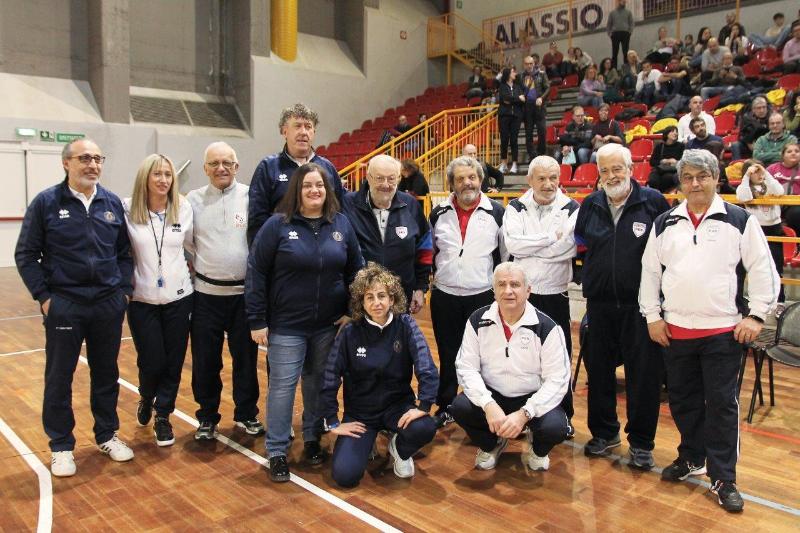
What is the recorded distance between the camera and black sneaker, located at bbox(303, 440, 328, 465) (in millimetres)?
3357

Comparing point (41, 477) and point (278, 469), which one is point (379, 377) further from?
point (41, 477)

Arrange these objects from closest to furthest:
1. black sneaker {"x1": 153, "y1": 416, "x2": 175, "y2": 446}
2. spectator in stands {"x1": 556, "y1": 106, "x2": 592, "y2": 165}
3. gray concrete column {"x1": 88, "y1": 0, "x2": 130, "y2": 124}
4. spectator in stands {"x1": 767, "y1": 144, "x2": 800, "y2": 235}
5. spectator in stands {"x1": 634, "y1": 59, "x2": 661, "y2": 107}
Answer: black sneaker {"x1": 153, "y1": 416, "x2": 175, "y2": 446} → spectator in stands {"x1": 767, "y1": 144, "x2": 800, "y2": 235} → spectator in stands {"x1": 556, "y1": 106, "x2": 592, "y2": 165} → spectator in stands {"x1": 634, "y1": 59, "x2": 661, "y2": 107} → gray concrete column {"x1": 88, "y1": 0, "x2": 130, "y2": 124}

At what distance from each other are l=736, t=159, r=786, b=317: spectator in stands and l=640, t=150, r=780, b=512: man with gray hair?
8.29 ft

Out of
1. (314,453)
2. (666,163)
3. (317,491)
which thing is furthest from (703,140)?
(317,491)

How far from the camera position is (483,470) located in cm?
328

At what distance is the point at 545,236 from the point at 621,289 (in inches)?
18.5

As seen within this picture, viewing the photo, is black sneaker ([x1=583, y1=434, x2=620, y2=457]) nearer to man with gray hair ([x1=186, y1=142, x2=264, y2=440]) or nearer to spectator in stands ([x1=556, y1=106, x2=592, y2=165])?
man with gray hair ([x1=186, y1=142, x2=264, y2=440])

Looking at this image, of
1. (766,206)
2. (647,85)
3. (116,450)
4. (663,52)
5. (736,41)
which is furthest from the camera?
(663,52)

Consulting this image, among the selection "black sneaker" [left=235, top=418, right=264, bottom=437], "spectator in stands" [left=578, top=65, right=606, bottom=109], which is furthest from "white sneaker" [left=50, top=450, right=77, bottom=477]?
"spectator in stands" [left=578, top=65, right=606, bottom=109]

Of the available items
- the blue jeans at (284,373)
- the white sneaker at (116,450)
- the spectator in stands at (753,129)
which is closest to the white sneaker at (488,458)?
the blue jeans at (284,373)

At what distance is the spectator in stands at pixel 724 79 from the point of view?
970 centimetres

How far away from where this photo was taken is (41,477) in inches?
125

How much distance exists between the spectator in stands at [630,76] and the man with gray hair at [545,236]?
8.79 m

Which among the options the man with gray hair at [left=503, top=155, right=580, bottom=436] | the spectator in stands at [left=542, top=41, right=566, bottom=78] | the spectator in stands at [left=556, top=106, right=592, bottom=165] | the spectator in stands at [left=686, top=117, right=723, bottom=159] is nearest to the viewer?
the man with gray hair at [left=503, top=155, right=580, bottom=436]
